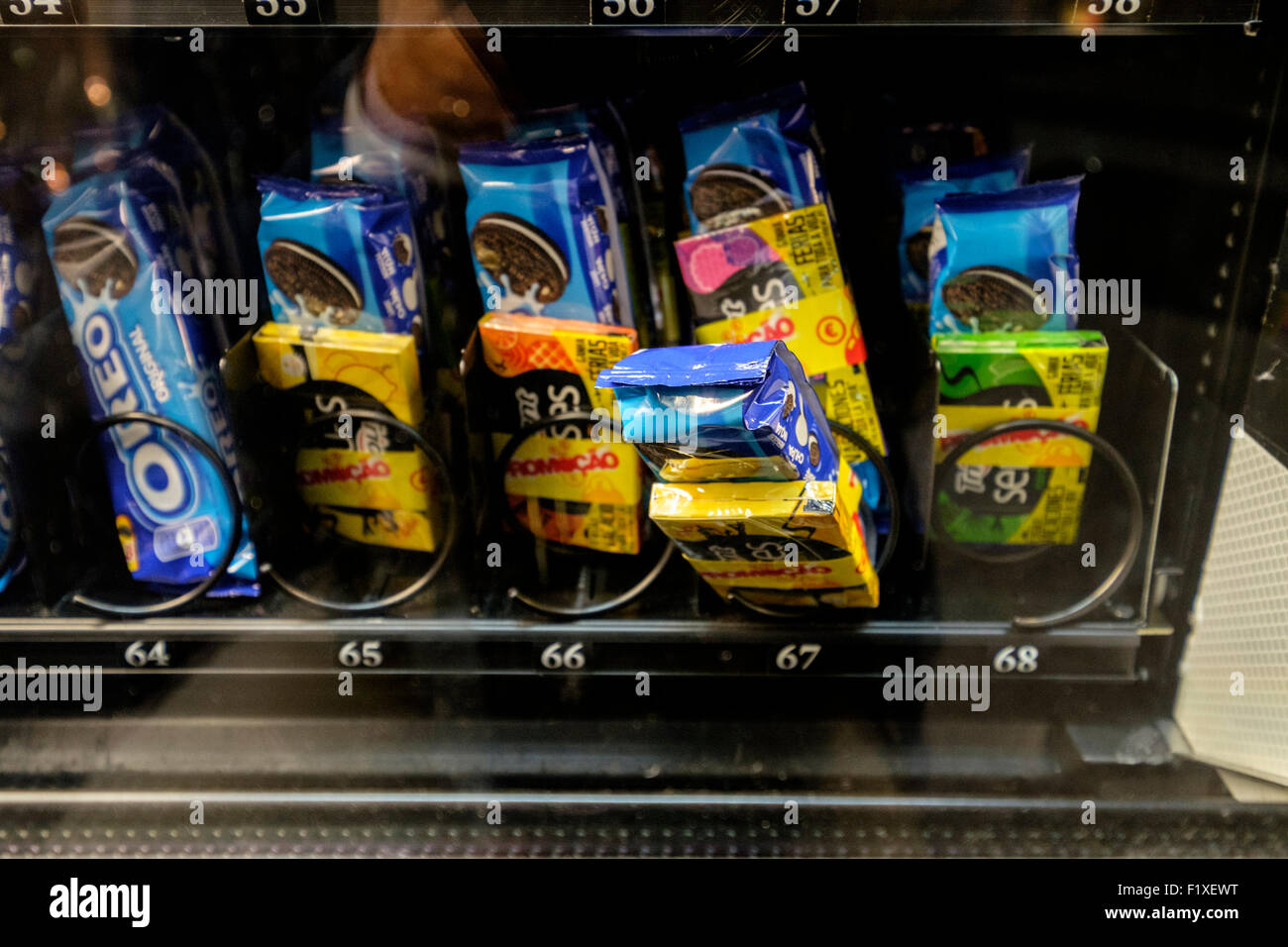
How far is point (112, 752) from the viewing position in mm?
1027

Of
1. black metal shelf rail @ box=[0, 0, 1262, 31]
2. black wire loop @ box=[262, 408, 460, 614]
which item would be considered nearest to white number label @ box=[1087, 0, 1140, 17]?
black metal shelf rail @ box=[0, 0, 1262, 31]

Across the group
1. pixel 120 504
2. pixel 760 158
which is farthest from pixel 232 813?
pixel 760 158

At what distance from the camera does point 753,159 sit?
938mm

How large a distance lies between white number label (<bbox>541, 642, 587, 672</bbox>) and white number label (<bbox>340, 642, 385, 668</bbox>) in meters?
0.16

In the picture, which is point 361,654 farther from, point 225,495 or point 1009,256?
point 1009,256

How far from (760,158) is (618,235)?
0.49ft

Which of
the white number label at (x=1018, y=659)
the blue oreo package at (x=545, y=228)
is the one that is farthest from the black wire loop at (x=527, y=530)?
the white number label at (x=1018, y=659)

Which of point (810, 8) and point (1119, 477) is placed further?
point (1119, 477)

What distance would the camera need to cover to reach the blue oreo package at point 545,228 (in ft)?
2.98

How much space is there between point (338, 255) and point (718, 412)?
1.40 ft

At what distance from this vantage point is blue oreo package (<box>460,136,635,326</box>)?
0.91m

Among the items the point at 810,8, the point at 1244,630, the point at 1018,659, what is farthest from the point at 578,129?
the point at 1244,630

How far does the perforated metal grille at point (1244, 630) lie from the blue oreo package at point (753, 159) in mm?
454

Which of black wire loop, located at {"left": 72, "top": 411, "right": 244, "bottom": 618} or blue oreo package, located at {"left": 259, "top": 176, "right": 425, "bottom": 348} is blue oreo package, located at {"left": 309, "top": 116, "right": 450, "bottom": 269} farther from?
black wire loop, located at {"left": 72, "top": 411, "right": 244, "bottom": 618}
